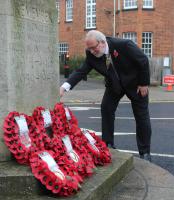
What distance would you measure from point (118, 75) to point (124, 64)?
179mm

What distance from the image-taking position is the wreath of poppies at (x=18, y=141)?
15.0ft

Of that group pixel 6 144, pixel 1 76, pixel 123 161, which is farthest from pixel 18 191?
pixel 123 161

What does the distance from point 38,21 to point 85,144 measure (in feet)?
4.66

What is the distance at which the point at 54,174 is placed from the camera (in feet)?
13.5

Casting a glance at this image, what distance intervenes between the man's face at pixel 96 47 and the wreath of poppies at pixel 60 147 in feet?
3.15

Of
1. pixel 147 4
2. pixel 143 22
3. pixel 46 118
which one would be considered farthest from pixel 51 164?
pixel 147 4

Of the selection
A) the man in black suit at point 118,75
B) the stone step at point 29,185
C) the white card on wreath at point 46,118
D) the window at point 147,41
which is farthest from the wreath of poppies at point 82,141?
the window at point 147,41

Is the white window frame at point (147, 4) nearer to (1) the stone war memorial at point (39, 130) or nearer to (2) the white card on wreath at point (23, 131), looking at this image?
(1) the stone war memorial at point (39, 130)

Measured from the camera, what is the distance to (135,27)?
3400 cm

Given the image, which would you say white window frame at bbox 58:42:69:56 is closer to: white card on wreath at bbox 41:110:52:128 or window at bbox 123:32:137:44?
window at bbox 123:32:137:44

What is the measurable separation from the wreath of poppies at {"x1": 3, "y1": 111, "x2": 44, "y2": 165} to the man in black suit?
4.88ft

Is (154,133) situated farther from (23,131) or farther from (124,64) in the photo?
(23,131)

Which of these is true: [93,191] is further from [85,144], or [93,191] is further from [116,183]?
[85,144]

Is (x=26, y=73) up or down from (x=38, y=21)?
down
